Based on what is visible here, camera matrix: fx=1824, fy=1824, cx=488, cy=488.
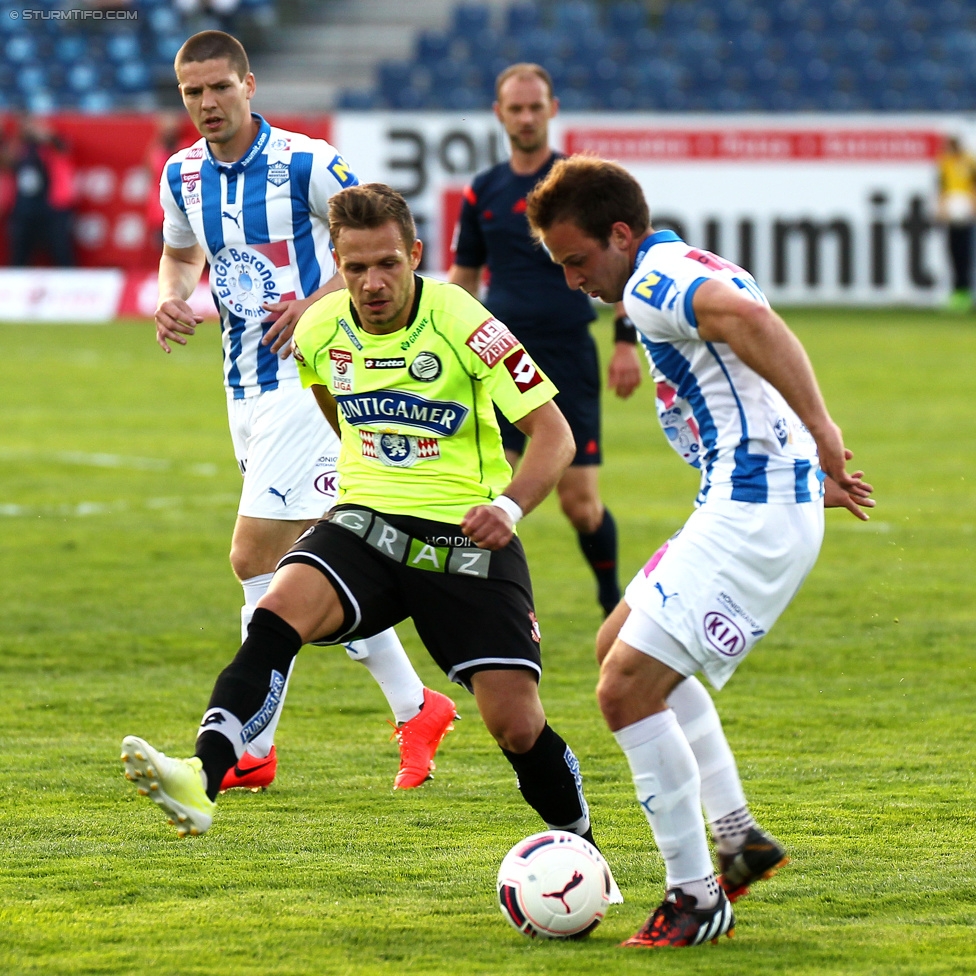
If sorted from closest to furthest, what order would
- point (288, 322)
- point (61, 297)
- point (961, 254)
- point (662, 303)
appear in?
point (662, 303)
point (288, 322)
point (961, 254)
point (61, 297)

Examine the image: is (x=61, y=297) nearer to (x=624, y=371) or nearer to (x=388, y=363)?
(x=624, y=371)

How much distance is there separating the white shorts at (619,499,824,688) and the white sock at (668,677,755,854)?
227 millimetres

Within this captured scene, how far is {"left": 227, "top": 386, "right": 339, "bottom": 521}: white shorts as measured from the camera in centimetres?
602

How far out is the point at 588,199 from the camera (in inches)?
171

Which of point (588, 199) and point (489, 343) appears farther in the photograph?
point (489, 343)

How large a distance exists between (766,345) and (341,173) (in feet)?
8.14

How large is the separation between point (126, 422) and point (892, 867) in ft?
39.0

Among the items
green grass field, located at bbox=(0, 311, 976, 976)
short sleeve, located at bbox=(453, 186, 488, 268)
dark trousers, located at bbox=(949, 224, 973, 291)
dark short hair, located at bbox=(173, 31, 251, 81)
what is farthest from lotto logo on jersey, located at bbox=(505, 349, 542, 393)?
dark trousers, located at bbox=(949, 224, 973, 291)

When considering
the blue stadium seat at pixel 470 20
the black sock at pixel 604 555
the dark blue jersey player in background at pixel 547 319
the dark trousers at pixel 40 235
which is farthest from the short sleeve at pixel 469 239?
the blue stadium seat at pixel 470 20

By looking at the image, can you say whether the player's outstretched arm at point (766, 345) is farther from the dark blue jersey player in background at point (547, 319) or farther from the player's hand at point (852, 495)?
the dark blue jersey player in background at point (547, 319)

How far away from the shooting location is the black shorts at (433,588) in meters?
4.67

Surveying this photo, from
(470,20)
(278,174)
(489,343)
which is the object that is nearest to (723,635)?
(489,343)

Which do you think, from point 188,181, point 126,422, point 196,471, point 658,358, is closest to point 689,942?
Result: point 658,358

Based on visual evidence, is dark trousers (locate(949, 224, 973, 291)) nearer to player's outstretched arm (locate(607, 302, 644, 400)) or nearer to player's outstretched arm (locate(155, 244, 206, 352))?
player's outstretched arm (locate(607, 302, 644, 400))
